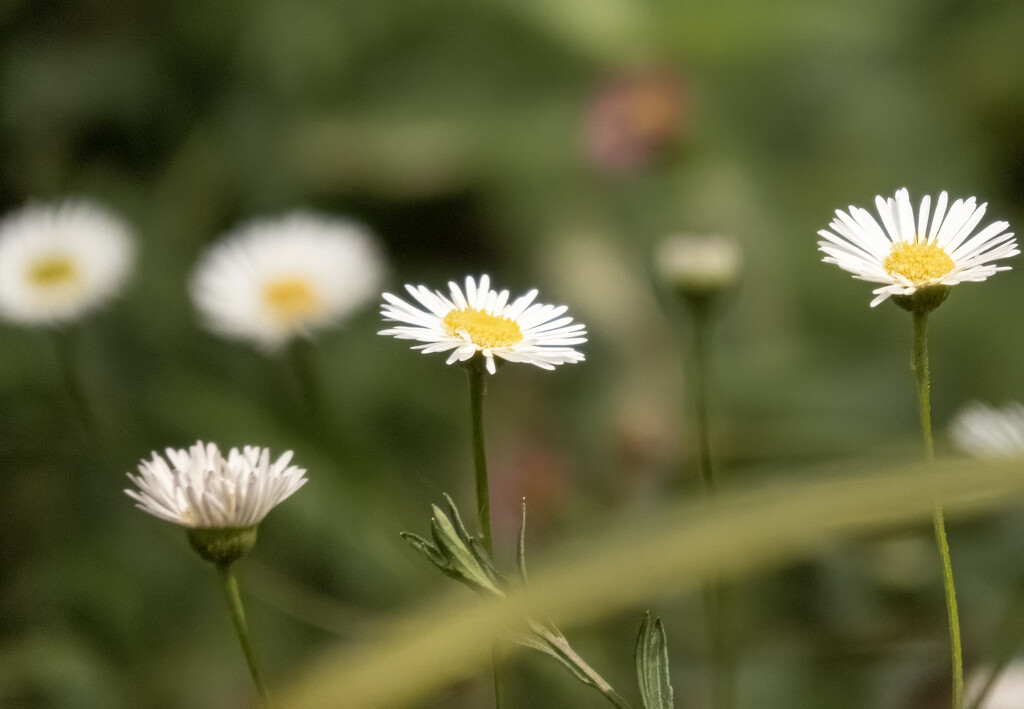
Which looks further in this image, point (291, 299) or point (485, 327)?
point (291, 299)

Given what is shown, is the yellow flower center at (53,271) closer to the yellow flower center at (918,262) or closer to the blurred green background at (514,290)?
the blurred green background at (514,290)

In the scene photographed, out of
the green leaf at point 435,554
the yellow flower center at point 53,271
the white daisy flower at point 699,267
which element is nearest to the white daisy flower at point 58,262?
the yellow flower center at point 53,271

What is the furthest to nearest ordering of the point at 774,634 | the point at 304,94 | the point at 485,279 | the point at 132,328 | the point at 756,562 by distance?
the point at 304,94 → the point at 132,328 → the point at 774,634 → the point at 485,279 → the point at 756,562

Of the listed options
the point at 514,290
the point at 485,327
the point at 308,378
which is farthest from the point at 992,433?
the point at 514,290

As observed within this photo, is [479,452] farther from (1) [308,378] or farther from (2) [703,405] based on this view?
(1) [308,378]

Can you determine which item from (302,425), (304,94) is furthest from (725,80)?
(302,425)

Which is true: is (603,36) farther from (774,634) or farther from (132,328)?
(774,634)

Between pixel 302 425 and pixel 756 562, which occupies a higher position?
pixel 302 425
